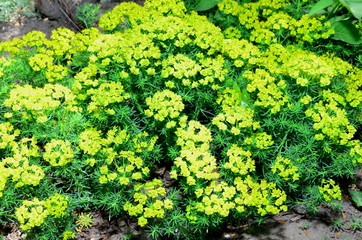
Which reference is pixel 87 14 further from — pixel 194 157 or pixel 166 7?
pixel 194 157

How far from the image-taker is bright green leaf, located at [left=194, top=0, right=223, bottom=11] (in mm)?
5566

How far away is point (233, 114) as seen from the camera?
382 centimetres

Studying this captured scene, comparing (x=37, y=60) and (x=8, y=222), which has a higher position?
(x=37, y=60)

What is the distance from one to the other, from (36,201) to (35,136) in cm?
80

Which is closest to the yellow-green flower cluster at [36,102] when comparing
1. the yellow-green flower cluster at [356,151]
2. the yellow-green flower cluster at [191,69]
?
the yellow-green flower cluster at [191,69]

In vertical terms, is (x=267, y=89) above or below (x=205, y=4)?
below

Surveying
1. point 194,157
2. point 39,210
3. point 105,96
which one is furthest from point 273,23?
point 39,210

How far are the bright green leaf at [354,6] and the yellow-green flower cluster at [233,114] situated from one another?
2.04 meters

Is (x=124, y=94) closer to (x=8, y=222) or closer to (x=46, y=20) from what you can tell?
(x=8, y=222)

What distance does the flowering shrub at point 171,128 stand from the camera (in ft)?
11.6

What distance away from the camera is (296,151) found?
156 inches

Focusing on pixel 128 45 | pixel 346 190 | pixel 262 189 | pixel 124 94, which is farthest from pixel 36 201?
pixel 346 190

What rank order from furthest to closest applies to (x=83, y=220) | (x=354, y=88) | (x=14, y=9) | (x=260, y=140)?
(x=14, y=9) → (x=354, y=88) → (x=83, y=220) → (x=260, y=140)

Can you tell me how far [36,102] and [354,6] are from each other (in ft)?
14.4
